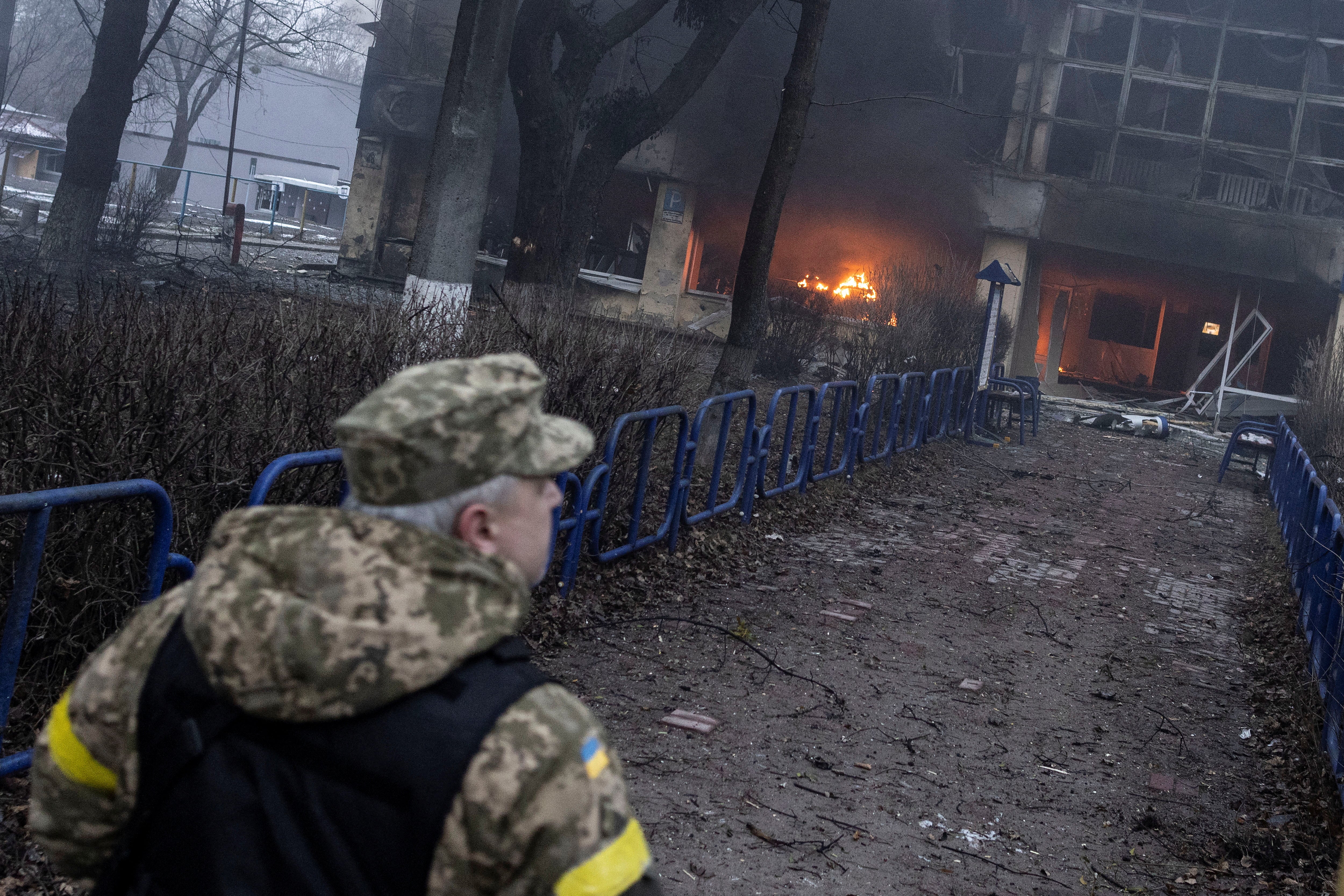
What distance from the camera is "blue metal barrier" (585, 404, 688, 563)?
6648 mm

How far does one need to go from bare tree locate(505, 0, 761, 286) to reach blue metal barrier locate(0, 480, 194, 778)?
11.1 m

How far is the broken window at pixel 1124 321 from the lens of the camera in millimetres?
27547

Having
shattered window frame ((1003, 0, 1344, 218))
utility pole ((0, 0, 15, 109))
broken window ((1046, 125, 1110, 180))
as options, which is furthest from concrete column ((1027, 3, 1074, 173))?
utility pole ((0, 0, 15, 109))

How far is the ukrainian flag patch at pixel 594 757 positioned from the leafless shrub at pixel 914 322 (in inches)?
512

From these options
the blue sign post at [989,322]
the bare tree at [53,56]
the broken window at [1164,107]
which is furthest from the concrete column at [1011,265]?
the bare tree at [53,56]

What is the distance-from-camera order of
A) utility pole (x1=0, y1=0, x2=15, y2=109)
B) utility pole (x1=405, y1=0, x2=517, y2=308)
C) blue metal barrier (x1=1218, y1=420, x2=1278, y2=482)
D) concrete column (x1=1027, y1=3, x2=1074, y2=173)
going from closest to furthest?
utility pole (x1=405, y1=0, x2=517, y2=308), blue metal barrier (x1=1218, y1=420, x2=1278, y2=482), utility pole (x1=0, y1=0, x2=15, y2=109), concrete column (x1=1027, y1=3, x2=1074, y2=173)

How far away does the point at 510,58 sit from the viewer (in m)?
14.5

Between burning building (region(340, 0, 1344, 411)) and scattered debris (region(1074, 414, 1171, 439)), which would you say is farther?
burning building (region(340, 0, 1344, 411))

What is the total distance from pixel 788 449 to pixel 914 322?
6029 mm

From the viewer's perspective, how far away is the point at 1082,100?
81.3 feet

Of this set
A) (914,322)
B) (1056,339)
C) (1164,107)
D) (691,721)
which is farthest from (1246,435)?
(691,721)

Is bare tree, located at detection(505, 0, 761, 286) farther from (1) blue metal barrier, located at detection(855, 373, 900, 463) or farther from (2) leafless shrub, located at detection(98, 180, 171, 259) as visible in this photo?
(2) leafless shrub, located at detection(98, 180, 171, 259)

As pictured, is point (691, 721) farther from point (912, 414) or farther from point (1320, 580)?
point (912, 414)

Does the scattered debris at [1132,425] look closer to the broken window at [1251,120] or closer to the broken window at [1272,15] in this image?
the broken window at [1251,120]
